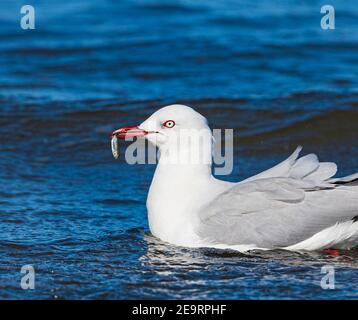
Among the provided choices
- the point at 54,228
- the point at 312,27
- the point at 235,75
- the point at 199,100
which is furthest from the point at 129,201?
the point at 312,27

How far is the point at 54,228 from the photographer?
7.59 m

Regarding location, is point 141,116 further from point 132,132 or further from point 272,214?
point 272,214

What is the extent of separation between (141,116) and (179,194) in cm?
461

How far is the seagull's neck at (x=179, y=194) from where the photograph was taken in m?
6.89

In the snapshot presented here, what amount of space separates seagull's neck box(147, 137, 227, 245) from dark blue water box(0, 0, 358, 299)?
6.0 inches

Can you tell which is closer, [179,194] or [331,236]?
[331,236]

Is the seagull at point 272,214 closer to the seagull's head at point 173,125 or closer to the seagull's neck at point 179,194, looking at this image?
the seagull's neck at point 179,194

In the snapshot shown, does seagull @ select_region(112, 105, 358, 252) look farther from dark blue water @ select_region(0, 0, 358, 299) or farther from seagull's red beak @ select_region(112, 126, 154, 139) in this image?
seagull's red beak @ select_region(112, 126, 154, 139)

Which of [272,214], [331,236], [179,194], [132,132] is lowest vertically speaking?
[331,236]

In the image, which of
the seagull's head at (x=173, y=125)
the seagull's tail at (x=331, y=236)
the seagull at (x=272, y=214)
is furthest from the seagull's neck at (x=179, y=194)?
the seagull's tail at (x=331, y=236)

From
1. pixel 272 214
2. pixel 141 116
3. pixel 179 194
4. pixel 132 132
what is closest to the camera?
pixel 272 214

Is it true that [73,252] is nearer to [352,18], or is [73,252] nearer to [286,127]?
[286,127]

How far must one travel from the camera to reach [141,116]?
11578mm

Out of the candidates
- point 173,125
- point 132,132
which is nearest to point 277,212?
point 173,125
